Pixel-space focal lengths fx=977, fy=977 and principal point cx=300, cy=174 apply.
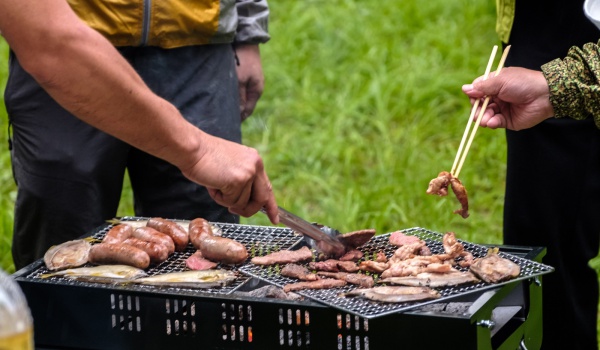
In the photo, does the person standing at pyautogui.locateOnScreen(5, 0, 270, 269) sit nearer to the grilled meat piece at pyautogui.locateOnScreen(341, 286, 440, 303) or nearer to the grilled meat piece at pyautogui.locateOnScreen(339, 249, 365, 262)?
the grilled meat piece at pyautogui.locateOnScreen(339, 249, 365, 262)

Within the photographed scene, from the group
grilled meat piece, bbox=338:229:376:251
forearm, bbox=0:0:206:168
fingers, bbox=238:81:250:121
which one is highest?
forearm, bbox=0:0:206:168

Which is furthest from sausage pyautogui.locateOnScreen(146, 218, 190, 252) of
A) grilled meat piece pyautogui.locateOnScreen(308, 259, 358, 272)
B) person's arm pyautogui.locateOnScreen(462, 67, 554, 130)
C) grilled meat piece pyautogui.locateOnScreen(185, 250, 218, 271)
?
person's arm pyautogui.locateOnScreen(462, 67, 554, 130)

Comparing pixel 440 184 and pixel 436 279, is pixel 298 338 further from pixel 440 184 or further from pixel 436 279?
pixel 440 184

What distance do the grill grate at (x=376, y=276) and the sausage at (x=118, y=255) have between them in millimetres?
318

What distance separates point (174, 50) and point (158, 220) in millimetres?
858

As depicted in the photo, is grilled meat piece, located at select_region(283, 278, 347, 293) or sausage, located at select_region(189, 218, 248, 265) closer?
grilled meat piece, located at select_region(283, 278, 347, 293)

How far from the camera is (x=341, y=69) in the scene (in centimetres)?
783

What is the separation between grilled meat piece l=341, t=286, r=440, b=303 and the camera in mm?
2715

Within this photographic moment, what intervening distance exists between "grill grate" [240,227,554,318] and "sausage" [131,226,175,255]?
11.2 inches

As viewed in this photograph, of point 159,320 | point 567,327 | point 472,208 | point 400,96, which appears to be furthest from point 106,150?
point 400,96

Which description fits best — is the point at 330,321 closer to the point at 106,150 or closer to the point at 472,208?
the point at 106,150

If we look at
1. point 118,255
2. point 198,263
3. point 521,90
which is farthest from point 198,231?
point 521,90

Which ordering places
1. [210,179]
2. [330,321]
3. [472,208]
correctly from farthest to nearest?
[472,208] < [210,179] < [330,321]

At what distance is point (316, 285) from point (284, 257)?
26 centimetres
